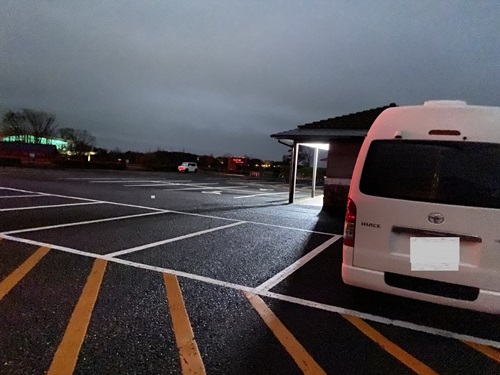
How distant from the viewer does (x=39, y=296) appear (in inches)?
130

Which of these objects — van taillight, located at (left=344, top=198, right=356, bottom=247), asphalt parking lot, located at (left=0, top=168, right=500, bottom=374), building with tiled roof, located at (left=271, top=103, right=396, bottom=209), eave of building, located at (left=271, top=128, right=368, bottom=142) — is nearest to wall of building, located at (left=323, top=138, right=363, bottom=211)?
building with tiled roof, located at (left=271, top=103, right=396, bottom=209)

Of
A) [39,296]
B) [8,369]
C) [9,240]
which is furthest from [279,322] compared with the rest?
[9,240]

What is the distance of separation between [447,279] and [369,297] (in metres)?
1.14

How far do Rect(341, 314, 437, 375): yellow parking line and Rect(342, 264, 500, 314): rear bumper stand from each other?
0.38 meters

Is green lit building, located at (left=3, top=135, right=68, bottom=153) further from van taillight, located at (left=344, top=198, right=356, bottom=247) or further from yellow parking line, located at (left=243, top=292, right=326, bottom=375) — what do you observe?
van taillight, located at (left=344, top=198, right=356, bottom=247)

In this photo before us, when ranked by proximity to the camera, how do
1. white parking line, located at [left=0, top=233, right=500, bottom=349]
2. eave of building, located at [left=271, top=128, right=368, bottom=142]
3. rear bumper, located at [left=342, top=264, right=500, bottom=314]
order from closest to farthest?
1. rear bumper, located at [left=342, top=264, right=500, bottom=314]
2. white parking line, located at [left=0, top=233, right=500, bottom=349]
3. eave of building, located at [left=271, top=128, right=368, bottom=142]

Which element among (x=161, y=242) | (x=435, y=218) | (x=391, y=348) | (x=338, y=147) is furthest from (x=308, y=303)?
(x=338, y=147)

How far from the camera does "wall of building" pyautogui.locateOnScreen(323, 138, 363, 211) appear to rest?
11.0 m

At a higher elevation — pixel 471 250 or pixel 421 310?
pixel 471 250

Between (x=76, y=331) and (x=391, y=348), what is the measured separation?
103 inches

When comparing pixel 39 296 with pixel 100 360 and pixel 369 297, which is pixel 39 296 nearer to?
pixel 100 360

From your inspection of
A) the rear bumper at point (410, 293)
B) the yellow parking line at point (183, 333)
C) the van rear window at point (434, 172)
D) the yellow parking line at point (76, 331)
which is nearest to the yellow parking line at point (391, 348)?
the rear bumper at point (410, 293)

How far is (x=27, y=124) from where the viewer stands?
194 feet

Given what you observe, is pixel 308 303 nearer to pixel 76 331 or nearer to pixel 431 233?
pixel 431 233
